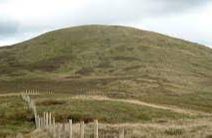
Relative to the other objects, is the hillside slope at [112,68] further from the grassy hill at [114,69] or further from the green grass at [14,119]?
the green grass at [14,119]

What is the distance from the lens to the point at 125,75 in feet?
487

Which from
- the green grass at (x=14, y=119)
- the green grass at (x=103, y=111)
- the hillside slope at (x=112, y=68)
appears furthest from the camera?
the hillside slope at (x=112, y=68)

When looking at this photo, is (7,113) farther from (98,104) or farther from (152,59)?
(152,59)

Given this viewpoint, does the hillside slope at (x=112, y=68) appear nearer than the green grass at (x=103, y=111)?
No

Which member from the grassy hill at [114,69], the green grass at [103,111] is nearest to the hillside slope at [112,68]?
the grassy hill at [114,69]

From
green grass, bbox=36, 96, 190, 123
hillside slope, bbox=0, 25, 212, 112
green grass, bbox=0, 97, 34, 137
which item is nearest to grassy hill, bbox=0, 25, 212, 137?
hillside slope, bbox=0, 25, 212, 112

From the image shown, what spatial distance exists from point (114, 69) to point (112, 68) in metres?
1.36

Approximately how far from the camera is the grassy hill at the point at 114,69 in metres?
116

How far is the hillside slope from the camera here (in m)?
122

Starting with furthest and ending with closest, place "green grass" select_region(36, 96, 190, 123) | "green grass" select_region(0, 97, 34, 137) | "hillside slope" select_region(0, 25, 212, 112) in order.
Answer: "hillside slope" select_region(0, 25, 212, 112)
"green grass" select_region(36, 96, 190, 123)
"green grass" select_region(0, 97, 34, 137)

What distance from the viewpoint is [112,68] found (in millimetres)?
161750

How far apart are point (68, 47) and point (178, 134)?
15931 centimetres

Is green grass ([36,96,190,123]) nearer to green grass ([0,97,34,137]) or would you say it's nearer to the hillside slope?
green grass ([0,97,34,137])

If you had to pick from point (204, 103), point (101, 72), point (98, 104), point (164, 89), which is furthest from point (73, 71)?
point (98, 104)
